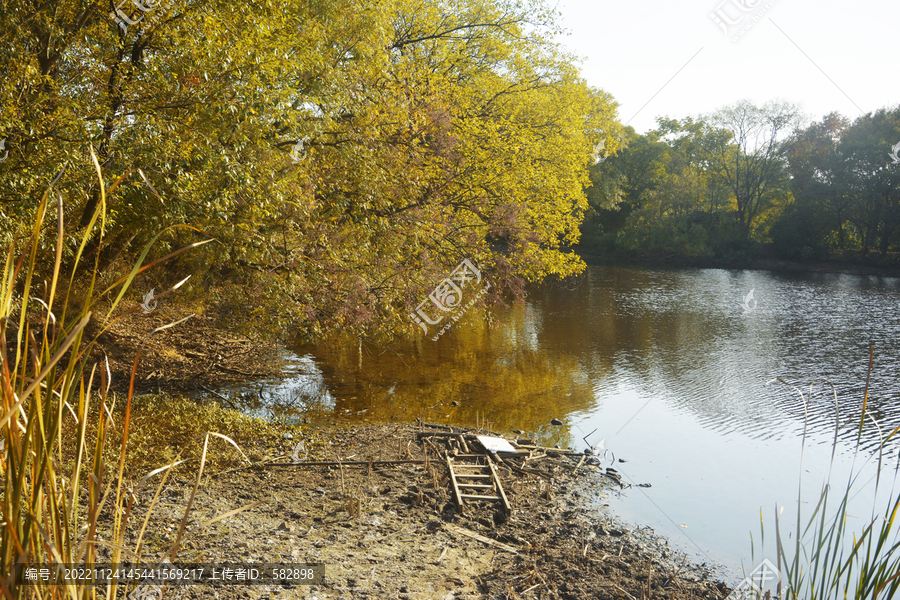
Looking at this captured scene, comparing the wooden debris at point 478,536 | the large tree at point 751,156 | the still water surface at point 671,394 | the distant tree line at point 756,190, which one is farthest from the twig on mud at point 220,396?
the large tree at point 751,156

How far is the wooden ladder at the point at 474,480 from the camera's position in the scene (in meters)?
6.40

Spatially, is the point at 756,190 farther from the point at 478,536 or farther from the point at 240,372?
the point at 478,536

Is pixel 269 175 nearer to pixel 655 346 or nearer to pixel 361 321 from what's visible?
pixel 361 321

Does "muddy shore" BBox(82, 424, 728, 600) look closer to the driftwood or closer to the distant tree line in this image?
the driftwood

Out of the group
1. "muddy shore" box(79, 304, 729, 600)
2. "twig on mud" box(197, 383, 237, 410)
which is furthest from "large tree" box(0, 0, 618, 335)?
"muddy shore" box(79, 304, 729, 600)

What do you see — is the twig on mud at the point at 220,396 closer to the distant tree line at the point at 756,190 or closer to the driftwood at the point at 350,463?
the driftwood at the point at 350,463

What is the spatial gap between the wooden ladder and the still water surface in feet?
5.20

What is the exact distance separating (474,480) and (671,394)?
705cm

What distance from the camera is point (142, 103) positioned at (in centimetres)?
702

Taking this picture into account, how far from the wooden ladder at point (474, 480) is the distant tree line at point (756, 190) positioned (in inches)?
1313

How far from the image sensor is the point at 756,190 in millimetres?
47438

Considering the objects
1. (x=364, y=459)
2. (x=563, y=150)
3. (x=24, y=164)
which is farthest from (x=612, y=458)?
(x=563, y=150)

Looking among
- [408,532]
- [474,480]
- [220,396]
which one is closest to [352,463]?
[474,480]

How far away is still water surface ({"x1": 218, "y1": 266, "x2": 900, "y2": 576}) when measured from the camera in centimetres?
767
